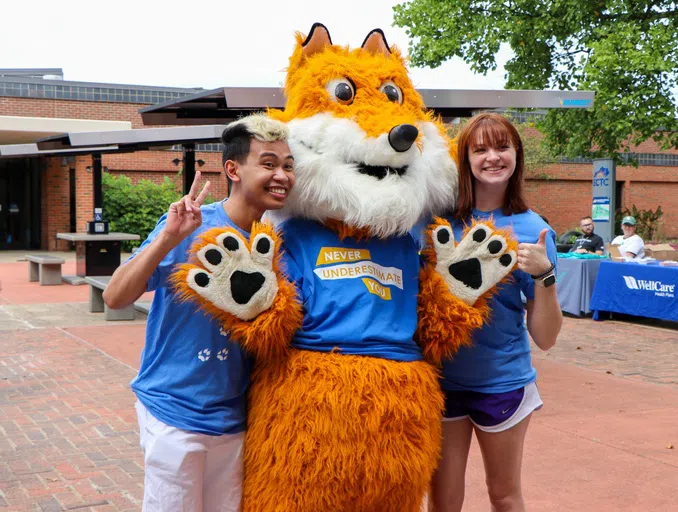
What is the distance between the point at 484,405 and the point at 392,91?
121cm

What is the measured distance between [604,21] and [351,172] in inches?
554

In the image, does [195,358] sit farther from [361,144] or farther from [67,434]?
[67,434]

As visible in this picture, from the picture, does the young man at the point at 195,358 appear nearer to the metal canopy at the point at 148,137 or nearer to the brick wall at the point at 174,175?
the metal canopy at the point at 148,137

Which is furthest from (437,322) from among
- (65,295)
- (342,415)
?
(65,295)

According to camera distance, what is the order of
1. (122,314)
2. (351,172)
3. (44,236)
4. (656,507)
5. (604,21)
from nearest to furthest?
(351,172) < (656,507) < (122,314) < (604,21) < (44,236)

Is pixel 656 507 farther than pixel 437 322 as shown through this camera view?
Yes

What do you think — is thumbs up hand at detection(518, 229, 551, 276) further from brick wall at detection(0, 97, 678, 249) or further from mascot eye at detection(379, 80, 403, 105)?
brick wall at detection(0, 97, 678, 249)

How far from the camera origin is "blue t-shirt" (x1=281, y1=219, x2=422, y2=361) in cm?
251

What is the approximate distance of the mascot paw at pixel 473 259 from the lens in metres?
2.70

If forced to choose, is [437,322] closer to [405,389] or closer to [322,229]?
[405,389]

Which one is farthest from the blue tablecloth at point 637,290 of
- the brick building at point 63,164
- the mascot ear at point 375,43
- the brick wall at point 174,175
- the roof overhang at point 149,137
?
the brick building at point 63,164

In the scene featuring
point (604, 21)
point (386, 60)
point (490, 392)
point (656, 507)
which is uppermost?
point (604, 21)

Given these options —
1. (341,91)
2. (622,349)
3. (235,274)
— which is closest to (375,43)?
(341,91)

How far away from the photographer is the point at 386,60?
2943 millimetres
